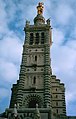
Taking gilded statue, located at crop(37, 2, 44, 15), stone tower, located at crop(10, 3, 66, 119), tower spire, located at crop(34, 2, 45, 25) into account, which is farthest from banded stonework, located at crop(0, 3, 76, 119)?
gilded statue, located at crop(37, 2, 44, 15)

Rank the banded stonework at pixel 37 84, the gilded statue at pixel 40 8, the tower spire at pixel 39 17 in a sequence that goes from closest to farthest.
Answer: the banded stonework at pixel 37 84, the tower spire at pixel 39 17, the gilded statue at pixel 40 8

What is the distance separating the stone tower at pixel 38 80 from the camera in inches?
1799

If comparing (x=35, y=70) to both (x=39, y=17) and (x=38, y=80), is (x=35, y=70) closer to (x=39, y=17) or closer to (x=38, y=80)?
(x=38, y=80)

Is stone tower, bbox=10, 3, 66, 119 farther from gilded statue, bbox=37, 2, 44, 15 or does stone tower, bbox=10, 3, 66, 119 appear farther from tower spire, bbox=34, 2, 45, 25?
gilded statue, bbox=37, 2, 44, 15

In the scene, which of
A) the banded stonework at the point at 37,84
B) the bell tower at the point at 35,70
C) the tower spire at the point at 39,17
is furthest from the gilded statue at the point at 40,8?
the banded stonework at the point at 37,84

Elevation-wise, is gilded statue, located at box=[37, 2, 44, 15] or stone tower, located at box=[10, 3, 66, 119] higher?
gilded statue, located at box=[37, 2, 44, 15]

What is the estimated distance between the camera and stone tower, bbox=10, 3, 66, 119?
45688 mm

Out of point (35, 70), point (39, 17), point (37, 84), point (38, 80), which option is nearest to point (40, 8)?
point (39, 17)

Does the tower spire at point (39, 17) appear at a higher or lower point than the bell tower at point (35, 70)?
higher

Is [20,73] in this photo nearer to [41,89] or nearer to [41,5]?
[41,89]

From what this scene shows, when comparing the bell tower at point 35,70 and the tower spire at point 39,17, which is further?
the tower spire at point 39,17

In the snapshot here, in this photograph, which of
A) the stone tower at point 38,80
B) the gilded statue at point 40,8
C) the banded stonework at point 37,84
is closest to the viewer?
the banded stonework at point 37,84

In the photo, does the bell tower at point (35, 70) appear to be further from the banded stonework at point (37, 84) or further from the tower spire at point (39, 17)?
the tower spire at point (39, 17)

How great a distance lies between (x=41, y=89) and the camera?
154ft
